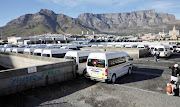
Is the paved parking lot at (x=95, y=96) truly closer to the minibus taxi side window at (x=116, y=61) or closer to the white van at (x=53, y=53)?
the minibus taxi side window at (x=116, y=61)

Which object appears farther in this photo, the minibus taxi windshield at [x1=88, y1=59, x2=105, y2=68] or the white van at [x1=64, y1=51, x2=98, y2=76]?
the white van at [x1=64, y1=51, x2=98, y2=76]

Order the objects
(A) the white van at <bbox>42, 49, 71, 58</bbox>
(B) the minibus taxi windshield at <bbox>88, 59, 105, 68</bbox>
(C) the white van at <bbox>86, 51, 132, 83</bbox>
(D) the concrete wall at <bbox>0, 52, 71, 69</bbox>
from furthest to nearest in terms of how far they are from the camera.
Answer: (A) the white van at <bbox>42, 49, 71, 58</bbox>, (D) the concrete wall at <bbox>0, 52, 71, 69</bbox>, (B) the minibus taxi windshield at <bbox>88, 59, 105, 68</bbox>, (C) the white van at <bbox>86, 51, 132, 83</bbox>

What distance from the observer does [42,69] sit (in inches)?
406

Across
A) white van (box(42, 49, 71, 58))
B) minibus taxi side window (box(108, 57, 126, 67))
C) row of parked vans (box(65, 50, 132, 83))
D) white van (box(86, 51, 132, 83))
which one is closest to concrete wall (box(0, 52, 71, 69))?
white van (box(42, 49, 71, 58))

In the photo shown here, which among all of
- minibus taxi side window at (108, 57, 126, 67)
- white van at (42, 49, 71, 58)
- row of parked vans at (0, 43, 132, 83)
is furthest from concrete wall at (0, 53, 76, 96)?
white van at (42, 49, 71, 58)

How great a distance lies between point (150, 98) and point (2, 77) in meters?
8.91

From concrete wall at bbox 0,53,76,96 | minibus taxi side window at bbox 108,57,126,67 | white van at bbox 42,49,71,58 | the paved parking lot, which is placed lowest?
the paved parking lot

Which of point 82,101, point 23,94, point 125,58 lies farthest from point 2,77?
point 125,58

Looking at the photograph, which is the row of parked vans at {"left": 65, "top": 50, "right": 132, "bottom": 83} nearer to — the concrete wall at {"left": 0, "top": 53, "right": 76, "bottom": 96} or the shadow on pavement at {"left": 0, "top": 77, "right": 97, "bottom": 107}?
the shadow on pavement at {"left": 0, "top": 77, "right": 97, "bottom": 107}

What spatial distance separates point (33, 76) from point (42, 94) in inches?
65.2

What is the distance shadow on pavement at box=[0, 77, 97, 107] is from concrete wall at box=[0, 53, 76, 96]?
15.1 inches

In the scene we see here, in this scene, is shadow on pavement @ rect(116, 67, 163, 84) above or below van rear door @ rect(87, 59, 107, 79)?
below

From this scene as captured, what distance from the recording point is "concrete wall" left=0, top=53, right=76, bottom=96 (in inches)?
334

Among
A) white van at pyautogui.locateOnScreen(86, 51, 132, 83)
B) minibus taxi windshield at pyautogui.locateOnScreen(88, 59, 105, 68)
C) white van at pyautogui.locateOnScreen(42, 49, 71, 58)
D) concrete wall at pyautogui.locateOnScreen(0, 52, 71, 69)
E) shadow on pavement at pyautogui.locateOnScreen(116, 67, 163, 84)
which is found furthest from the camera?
white van at pyautogui.locateOnScreen(42, 49, 71, 58)
